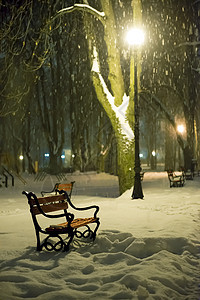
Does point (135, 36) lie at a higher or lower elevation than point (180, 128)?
higher

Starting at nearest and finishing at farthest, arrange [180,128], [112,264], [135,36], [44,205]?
[112,264] < [44,205] < [135,36] < [180,128]

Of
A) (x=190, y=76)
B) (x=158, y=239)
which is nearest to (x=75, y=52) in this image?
(x=190, y=76)

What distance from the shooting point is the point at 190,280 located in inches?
183

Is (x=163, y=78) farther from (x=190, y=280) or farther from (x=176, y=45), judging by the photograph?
(x=190, y=280)

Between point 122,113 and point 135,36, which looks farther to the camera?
point 122,113

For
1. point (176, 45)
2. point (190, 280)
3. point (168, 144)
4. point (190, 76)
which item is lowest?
point (190, 280)

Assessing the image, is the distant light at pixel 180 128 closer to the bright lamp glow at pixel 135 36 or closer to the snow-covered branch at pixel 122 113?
the snow-covered branch at pixel 122 113

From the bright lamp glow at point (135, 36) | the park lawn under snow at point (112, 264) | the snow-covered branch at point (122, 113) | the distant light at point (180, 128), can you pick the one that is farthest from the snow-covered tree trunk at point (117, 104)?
the distant light at point (180, 128)

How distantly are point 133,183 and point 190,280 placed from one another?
9.60 metres

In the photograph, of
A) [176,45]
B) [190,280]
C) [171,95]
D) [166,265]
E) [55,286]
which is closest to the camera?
[55,286]

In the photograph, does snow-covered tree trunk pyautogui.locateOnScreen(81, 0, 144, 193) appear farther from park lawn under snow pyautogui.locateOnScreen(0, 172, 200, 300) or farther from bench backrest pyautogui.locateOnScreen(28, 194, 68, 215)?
bench backrest pyautogui.locateOnScreen(28, 194, 68, 215)

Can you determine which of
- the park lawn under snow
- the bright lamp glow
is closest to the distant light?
the bright lamp glow

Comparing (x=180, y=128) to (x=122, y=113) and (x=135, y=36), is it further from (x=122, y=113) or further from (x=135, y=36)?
(x=135, y=36)

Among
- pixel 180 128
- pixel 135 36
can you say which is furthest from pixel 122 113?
pixel 180 128
